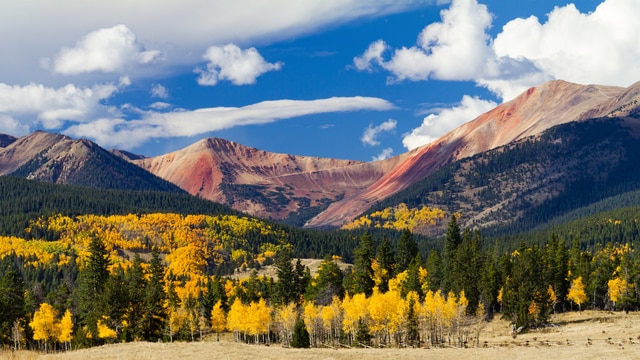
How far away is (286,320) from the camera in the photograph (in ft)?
413

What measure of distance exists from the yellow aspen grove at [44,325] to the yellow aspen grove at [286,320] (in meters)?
46.9

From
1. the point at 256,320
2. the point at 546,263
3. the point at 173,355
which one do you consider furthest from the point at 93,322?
the point at 546,263

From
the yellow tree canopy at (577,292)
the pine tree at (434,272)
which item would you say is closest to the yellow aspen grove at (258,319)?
the pine tree at (434,272)

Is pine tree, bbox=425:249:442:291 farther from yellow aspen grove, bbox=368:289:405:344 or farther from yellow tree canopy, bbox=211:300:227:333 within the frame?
yellow tree canopy, bbox=211:300:227:333

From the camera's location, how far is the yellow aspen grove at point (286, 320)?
126m

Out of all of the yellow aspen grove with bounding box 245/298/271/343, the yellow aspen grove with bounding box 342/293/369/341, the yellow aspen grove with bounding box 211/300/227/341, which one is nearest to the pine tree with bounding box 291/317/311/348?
the yellow aspen grove with bounding box 342/293/369/341

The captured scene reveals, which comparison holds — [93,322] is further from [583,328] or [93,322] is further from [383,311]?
[583,328]

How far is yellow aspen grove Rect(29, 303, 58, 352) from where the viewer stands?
121 meters

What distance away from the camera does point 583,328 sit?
107188 mm

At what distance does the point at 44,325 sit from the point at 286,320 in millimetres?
49267

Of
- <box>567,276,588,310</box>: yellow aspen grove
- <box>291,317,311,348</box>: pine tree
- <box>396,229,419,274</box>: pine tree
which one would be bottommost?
<box>291,317,311,348</box>: pine tree

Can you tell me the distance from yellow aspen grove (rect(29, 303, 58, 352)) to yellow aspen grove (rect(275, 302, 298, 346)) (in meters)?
46.9

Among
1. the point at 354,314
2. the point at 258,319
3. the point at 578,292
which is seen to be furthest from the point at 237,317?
the point at 578,292

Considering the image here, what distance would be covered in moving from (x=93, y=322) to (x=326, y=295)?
5488 cm
